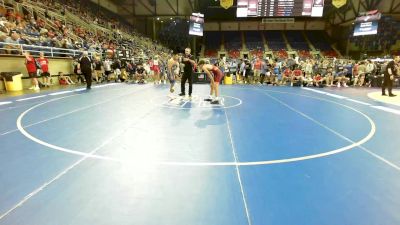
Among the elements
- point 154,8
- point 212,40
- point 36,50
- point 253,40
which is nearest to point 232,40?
point 212,40

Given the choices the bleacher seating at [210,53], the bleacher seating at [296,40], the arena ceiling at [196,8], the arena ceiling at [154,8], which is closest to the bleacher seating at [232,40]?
the bleacher seating at [210,53]

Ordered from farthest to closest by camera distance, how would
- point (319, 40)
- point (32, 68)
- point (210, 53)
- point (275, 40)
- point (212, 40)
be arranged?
1. point (212, 40)
2. point (275, 40)
3. point (319, 40)
4. point (210, 53)
5. point (32, 68)

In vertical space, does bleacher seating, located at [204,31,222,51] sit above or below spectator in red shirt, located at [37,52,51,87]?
above

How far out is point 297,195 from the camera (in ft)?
8.51

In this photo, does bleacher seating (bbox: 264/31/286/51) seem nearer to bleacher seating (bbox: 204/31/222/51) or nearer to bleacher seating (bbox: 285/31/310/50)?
bleacher seating (bbox: 285/31/310/50)

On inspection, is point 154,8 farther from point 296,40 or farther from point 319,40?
point 319,40

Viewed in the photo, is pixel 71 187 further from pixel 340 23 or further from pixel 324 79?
pixel 340 23

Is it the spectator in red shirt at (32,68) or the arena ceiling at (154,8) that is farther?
the arena ceiling at (154,8)

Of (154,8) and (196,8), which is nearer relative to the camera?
(196,8)

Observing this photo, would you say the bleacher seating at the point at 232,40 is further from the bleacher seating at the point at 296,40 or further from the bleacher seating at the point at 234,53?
the bleacher seating at the point at 296,40

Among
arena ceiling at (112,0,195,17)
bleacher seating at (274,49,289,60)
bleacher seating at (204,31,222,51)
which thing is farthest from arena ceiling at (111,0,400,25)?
bleacher seating at (274,49,289,60)

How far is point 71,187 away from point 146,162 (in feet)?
3.14

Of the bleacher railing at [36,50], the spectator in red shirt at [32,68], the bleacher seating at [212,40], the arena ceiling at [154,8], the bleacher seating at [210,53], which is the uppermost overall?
the arena ceiling at [154,8]

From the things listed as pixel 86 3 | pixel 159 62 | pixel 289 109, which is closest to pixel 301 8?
→ pixel 159 62
